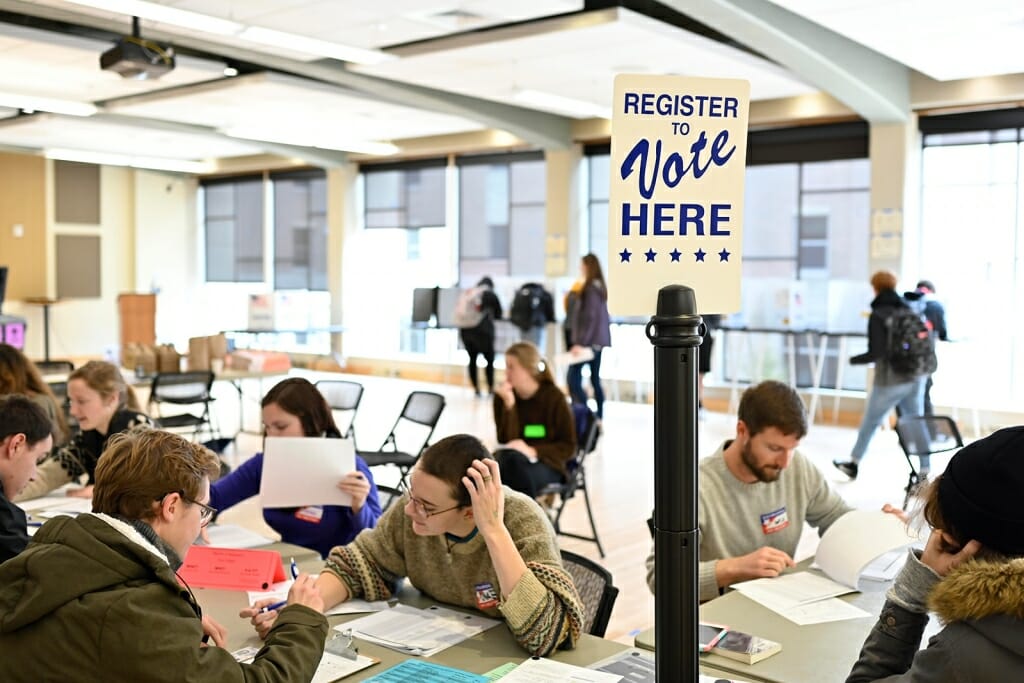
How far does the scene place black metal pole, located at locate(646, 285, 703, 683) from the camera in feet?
4.17

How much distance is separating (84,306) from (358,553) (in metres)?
16.3

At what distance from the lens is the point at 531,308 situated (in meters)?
12.4

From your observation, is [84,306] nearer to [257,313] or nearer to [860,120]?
[257,313]

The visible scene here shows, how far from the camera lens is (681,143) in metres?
1.41

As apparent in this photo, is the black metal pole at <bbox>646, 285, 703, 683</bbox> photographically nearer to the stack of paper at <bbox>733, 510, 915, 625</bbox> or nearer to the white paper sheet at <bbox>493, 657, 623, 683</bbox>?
the white paper sheet at <bbox>493, 657, 623, 683</bbox>

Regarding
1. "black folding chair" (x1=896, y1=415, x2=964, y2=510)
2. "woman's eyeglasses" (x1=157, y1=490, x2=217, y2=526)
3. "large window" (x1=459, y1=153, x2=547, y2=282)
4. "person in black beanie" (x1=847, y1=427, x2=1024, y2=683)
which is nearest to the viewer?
"person in black beanie" (x1=847, y1=427, x2=1024, y2=683)

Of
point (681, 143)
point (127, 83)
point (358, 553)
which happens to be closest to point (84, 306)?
point (127, 83)

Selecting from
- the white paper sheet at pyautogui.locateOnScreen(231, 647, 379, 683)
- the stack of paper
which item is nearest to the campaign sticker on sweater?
the stack of paper

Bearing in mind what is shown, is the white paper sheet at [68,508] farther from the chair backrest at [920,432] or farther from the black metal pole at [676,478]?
the chair backrest at [920,432]

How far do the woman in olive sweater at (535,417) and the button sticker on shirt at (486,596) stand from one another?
2.72 m

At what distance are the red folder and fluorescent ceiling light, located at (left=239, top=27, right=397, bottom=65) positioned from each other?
4945 millimetres

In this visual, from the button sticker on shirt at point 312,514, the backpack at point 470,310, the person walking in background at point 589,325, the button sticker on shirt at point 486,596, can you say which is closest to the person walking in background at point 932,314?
the person walking in background at point 589,325

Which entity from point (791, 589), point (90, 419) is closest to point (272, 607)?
point (791, 589)

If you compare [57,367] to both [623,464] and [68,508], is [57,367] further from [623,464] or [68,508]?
[68,508]
